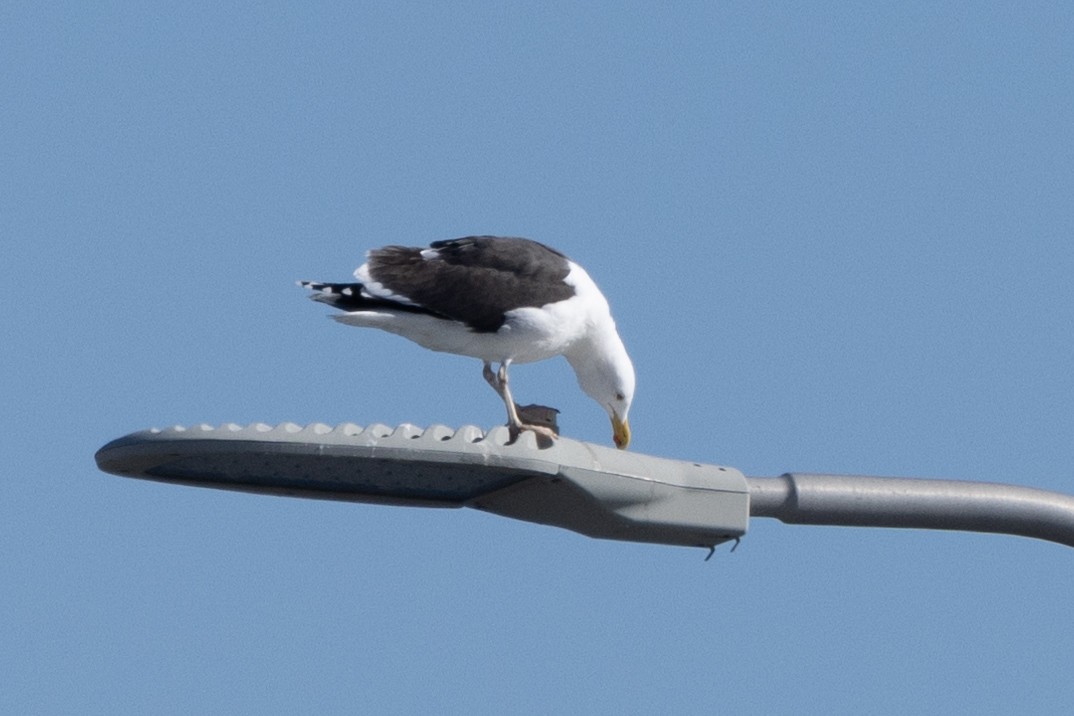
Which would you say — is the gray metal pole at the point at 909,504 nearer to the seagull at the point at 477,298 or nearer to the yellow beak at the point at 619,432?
the seagull at the point at 477,298

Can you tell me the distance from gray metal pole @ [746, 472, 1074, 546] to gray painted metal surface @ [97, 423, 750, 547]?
0.22m

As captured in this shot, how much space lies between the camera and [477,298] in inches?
361

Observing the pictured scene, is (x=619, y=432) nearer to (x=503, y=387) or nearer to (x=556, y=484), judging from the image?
(x=503, y=387)

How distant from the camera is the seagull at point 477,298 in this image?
9172 mm

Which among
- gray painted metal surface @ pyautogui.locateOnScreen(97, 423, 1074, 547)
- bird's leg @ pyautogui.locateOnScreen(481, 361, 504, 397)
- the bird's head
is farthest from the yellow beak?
gray painted metal surface @ pyautogui.locateOnScreen(97, 423, 1074, 547)

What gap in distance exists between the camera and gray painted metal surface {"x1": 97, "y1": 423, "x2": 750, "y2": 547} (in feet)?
18.0

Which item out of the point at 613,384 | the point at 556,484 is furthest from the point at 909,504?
the point at 613,384

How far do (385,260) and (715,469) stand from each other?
380cm

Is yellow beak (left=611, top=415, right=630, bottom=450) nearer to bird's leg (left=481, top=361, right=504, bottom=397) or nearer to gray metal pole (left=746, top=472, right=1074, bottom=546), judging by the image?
bird's leg (left=481, top=361, right=504, bottom=397)

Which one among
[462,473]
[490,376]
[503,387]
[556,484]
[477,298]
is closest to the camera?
[462,473]

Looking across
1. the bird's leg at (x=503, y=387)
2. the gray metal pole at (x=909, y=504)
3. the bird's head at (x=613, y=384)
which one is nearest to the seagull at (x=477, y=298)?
the bird's leg at (x=503, y=387)

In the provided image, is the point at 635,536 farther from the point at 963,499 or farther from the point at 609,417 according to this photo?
the point at 609,417

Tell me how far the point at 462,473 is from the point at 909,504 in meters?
1.54

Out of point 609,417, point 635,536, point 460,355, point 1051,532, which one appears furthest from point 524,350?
point 1051,532
